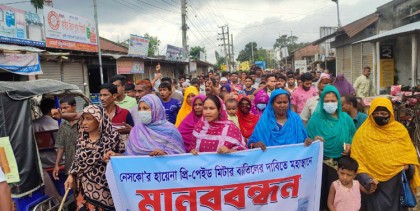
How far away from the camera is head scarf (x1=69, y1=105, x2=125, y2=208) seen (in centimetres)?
319

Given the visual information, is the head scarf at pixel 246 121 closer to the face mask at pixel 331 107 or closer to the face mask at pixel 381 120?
the face mask at pixel 331 107

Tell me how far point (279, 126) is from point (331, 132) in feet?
1.91

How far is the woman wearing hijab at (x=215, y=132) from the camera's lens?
3.37 m

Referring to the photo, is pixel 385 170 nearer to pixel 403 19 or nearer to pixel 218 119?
pixel 218 119

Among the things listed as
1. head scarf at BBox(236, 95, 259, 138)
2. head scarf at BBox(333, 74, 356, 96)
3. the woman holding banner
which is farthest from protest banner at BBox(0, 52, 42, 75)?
the woman holding banner

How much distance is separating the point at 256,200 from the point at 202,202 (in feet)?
1.59

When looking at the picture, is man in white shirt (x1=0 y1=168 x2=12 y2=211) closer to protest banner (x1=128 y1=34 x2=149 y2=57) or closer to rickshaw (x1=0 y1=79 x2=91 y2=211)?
rickshaw (x1=0 y1=79 x2=91 y2=211)

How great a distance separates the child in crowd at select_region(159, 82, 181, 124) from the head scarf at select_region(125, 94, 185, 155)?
202 cm

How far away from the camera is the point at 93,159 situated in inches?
125

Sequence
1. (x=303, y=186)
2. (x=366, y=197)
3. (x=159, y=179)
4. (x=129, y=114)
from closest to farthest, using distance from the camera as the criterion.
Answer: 1. (x=159, y=179)
2. (x=303, y=186)
3. (x=366, y=197)
4. (x=129, y=114)

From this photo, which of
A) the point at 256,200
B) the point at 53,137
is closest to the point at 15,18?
the point at 53,137

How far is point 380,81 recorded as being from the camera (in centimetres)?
1330

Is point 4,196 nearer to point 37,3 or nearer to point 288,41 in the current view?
point 37,3

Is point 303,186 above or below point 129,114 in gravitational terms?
below
